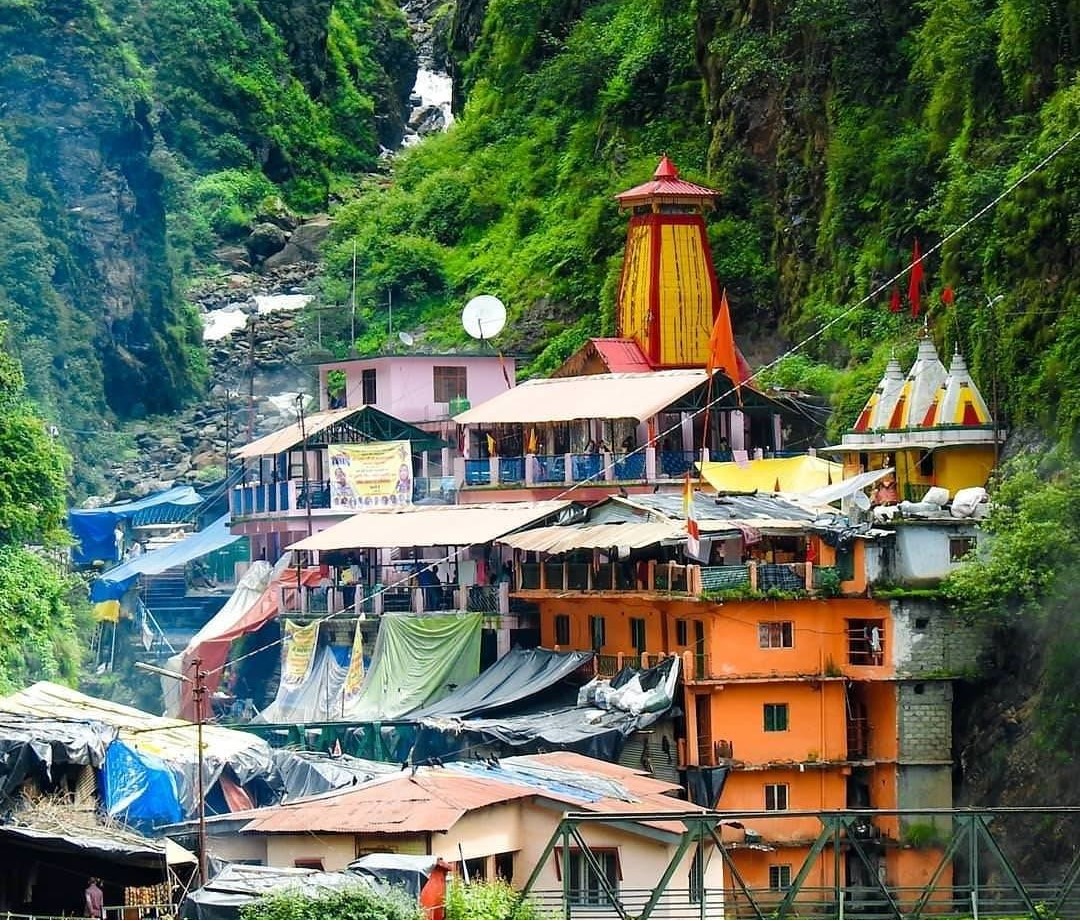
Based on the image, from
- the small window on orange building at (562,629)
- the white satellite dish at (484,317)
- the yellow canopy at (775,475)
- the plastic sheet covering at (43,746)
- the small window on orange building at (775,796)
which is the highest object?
the white satellite dish at (484,317)

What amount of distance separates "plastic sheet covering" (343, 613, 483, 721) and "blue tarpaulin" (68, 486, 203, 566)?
76.0ft

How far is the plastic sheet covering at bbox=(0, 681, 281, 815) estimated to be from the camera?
5106 centimetres

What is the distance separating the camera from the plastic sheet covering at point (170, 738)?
168 ft

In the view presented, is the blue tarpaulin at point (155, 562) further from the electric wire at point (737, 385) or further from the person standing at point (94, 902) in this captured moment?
the person standing at point (94, 902)

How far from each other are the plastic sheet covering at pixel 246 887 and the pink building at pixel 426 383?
32.1 m

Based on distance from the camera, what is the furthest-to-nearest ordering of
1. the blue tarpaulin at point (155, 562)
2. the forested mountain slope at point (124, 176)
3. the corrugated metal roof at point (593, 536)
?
the forested mountain slope at point (124, 176), the blue tarpaulin at point (155, 562), the corrugated metal roof at point (593, 536)

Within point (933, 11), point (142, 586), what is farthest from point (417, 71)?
point (933, 11)

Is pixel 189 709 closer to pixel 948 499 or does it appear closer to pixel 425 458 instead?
Result: pixel 425 458

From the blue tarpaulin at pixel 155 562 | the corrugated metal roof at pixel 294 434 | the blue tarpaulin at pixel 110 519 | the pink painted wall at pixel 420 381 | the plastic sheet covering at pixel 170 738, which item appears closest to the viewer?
the plastic sheet covering at pixel 170 738

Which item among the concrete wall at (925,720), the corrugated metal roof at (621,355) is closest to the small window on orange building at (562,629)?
the concrete wall at (925,720)

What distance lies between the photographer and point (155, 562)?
76.1 metres

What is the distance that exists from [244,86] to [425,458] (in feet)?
157

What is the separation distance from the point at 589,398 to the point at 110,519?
23591 mm

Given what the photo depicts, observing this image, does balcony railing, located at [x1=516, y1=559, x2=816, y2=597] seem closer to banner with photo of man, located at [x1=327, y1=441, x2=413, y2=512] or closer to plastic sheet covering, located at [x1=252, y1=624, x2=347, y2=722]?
plastic sheet covering, located at [x1=252, y1=624, x2=347, y2=722]
